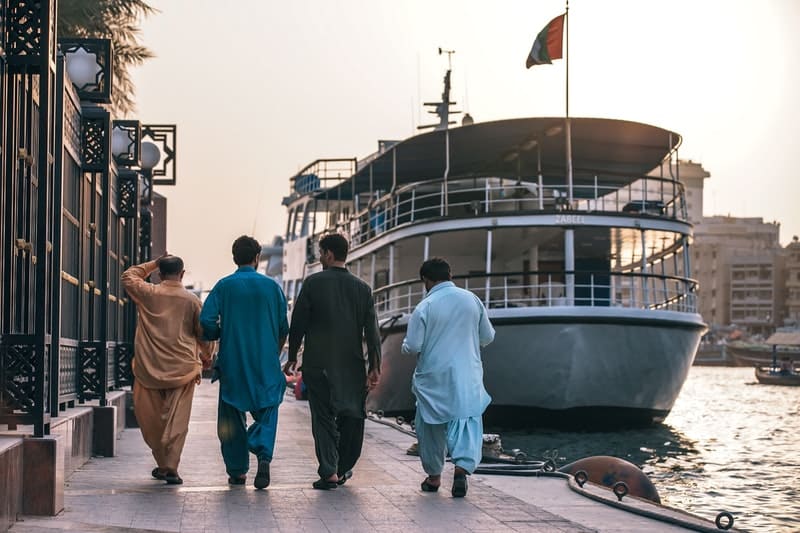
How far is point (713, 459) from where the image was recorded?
67.1ft

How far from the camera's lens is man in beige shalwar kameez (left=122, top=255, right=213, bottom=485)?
914 cm

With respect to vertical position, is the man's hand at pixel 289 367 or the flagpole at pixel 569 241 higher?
the flagpole at pixel 569 241

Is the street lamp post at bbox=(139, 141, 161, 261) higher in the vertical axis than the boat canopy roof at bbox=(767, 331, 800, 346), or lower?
higher

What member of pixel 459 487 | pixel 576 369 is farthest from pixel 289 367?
pixel 576 369

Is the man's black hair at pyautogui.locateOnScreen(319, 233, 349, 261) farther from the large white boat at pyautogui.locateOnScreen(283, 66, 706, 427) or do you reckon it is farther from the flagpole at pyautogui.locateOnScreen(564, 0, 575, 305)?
the flagpole at pyautogui.locateOnScreen(564, 0, 575, 305)

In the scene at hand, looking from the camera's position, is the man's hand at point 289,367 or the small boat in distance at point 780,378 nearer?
the man's hand at point 289,367

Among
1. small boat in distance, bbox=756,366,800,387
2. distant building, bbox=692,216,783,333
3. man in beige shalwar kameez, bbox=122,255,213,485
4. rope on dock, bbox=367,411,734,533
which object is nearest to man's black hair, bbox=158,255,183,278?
man in beige shalwar kameez, bbox=122,255,213,485

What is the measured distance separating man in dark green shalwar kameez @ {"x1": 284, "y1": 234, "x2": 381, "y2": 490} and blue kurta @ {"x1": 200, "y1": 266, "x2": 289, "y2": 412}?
14cm

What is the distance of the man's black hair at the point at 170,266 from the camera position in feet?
31.0

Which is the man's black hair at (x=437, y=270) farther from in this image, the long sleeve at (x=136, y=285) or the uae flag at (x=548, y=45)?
the uae flag at (x=548, y=45)

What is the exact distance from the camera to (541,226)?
2267cm

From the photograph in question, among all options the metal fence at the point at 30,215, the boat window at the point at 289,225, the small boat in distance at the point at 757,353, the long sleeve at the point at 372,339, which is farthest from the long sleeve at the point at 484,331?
the small boat in distance at the point at 757,353

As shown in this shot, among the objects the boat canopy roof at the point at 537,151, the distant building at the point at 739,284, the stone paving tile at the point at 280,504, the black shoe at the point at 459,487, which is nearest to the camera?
the stone paving tile at the point at 280,504

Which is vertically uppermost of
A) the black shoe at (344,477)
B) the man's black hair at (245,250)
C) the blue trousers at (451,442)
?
the man's black hair at (245,250)
